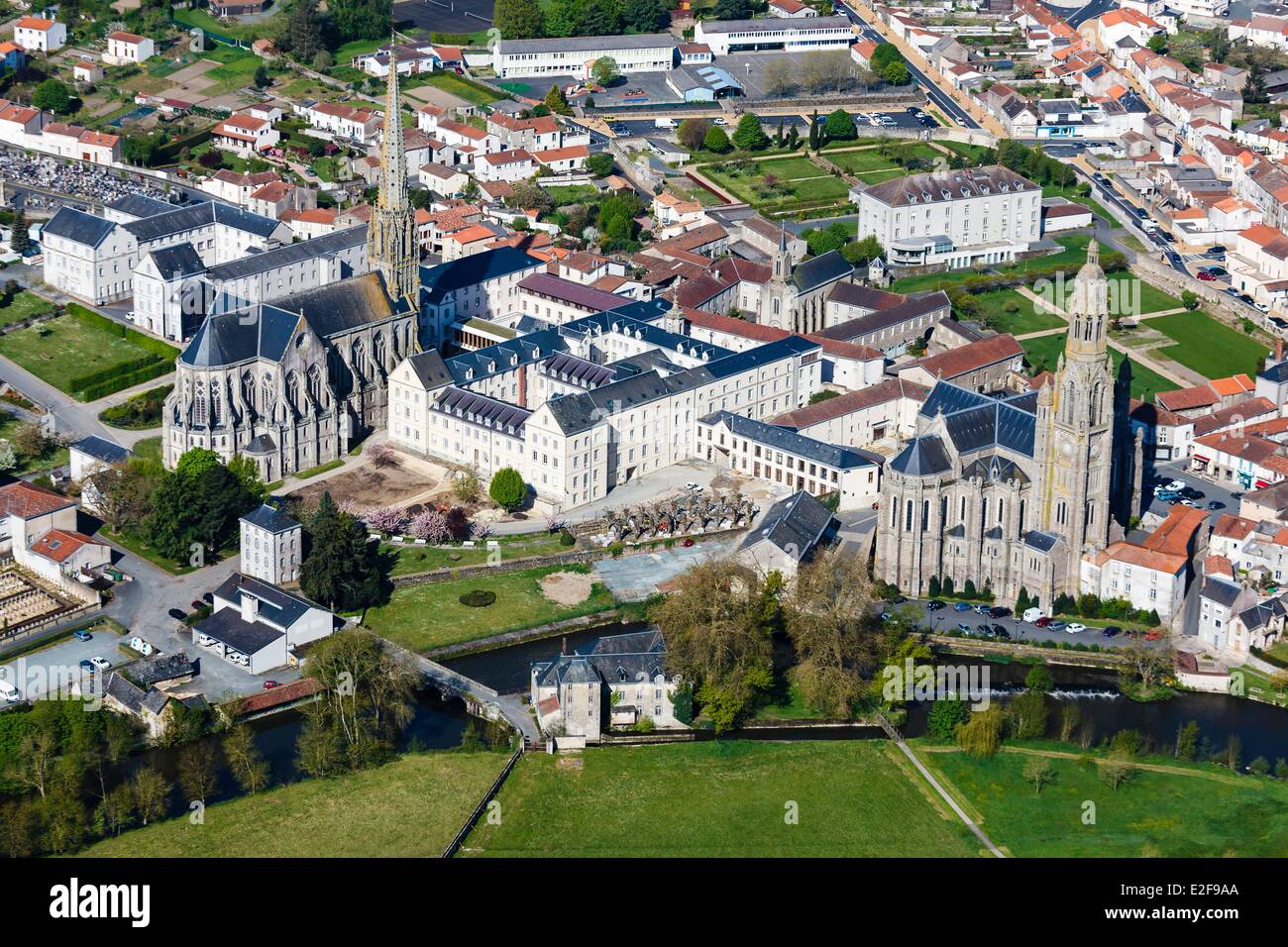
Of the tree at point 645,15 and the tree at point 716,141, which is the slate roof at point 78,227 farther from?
the tree at point 645,15

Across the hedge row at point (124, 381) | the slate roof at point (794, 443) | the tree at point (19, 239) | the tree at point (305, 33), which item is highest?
the tree at point (305, 33)

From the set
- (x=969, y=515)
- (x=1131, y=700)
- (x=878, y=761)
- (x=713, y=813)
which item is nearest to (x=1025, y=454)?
(x=969, y=515)

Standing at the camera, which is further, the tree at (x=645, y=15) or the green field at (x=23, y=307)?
the tree at (x=645, y=15)

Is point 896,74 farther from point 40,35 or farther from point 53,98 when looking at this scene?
point 40,35

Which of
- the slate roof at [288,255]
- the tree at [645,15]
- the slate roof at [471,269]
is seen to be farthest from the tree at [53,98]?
the slate roof at [471,269]

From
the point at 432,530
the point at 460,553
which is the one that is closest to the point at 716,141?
the point at 432,530

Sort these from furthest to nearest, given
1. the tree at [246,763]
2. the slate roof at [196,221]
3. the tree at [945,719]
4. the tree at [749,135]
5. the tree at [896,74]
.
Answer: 1. the tree at [896,74]
2. the tree at [749,135]
3. the slate roof at [196,221]
4. the tree at [945,719]
5. the tree at [246,763]
